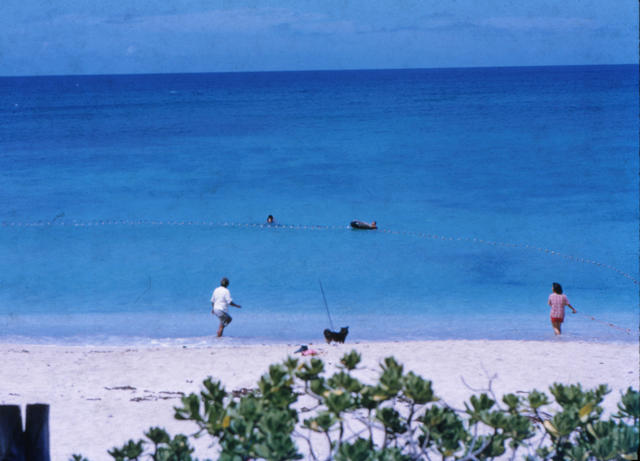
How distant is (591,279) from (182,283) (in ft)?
33.8

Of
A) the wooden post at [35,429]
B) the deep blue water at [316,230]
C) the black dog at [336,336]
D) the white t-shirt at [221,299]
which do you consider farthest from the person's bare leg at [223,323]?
the wooden post at [35,429]

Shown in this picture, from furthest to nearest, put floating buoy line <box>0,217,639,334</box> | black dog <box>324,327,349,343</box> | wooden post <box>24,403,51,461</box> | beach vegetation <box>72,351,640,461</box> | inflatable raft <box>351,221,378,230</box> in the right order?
inflatable raft <box>351,221,378,230</box>
floating buoy line <box>0,217,639,334</box>
black dog <box>324,327,349,343</box>
wooden post <box>24,403,51,461</box>
beach vegetation <box>72,351,640,461</box>

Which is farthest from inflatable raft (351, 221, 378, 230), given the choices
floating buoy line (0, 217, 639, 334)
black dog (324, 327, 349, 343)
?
black dog (324, 327, 349, 343)

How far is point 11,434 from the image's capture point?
3.51m

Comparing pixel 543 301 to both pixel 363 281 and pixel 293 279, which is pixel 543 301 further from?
pixel 293 279

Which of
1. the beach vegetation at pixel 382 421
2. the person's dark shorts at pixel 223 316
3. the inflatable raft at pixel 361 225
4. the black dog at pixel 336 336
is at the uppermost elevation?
the inflatable raft at pixel 361 225

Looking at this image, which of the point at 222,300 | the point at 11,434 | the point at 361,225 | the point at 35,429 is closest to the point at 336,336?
the point at 222,300

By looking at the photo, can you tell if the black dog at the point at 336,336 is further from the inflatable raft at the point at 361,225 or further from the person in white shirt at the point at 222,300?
the inflatable raft at the point at 361,225

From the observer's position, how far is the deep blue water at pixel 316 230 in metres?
15.2

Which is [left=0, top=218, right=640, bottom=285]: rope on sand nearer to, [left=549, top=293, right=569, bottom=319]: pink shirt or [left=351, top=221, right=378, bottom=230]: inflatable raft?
[left=351, top=221, right=378, bottom=230]: inflatable raft

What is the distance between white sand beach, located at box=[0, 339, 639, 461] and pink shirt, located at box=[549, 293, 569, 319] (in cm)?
59

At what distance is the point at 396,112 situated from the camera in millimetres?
64125

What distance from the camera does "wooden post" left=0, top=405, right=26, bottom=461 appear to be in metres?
3.45

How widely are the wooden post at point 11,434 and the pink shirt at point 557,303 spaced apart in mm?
10092
